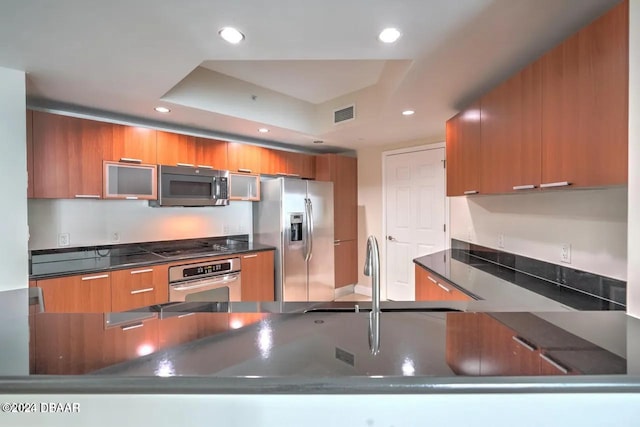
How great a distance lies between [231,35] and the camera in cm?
163

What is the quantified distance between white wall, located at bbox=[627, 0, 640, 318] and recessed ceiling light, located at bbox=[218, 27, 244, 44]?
1.57 meters

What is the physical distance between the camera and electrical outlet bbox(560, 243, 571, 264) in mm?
1862

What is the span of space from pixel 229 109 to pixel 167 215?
4.53ft

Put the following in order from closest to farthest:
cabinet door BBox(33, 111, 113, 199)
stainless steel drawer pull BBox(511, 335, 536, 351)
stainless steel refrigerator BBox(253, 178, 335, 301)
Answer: stainless steel drawer pull BBox(511, 335, 536, 351) → cabinet door BBox(33, 111, 113, 199) → stainless steel refrigerator BBox(253, 178, 335, 301)

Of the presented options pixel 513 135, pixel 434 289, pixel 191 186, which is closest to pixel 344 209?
pixel 191 186

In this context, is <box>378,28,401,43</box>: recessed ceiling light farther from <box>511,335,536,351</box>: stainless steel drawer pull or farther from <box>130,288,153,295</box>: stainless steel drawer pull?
<box>130,288,153,295</box>: stainless steel drawer pull

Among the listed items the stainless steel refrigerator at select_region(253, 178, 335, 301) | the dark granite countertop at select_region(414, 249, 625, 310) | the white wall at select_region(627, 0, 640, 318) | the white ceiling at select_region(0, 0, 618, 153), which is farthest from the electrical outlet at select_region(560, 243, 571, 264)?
the stainless steel refrigerator at select_region(253, 178, 335, 301)

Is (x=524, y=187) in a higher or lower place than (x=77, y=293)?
higher

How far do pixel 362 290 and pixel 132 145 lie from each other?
11.4 ft

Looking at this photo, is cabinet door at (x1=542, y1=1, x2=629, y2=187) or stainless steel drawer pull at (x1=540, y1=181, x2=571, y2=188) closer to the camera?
cabinet door at (x1=542, y1=1, x2=629, y2=187)

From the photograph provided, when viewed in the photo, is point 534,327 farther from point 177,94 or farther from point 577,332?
point 177,94

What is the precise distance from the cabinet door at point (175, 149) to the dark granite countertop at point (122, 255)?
35.7 inches

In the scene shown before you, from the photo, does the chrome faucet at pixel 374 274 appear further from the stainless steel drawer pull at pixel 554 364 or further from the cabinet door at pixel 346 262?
the cabinet door at pixel 346 262

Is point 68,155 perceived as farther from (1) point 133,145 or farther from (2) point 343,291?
(2) point 343,291
